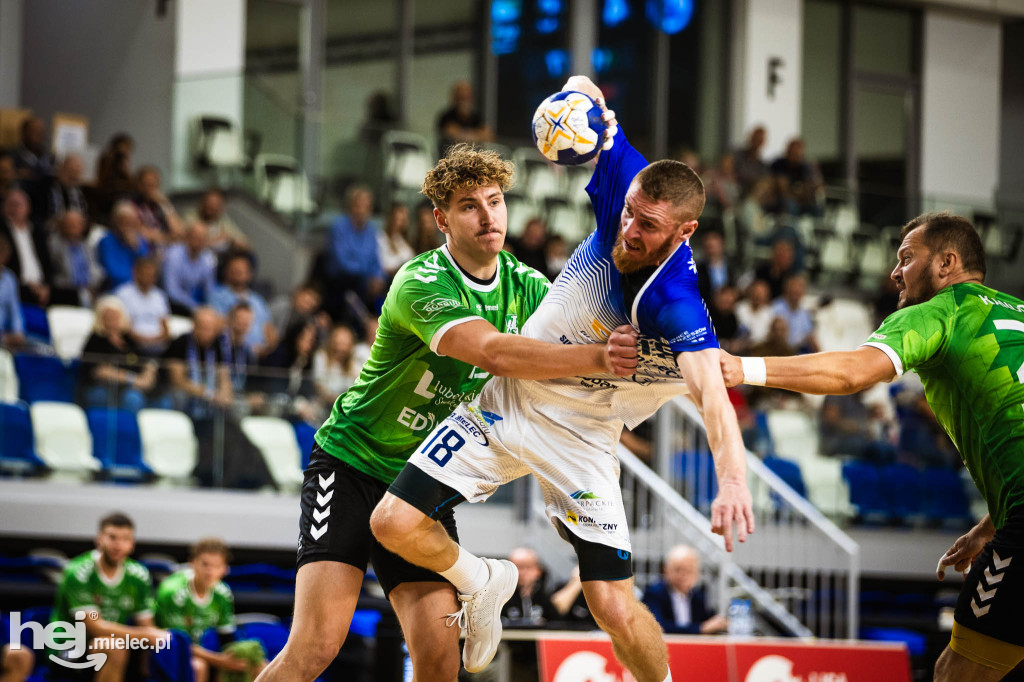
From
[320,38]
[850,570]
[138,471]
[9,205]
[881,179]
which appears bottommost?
[850,570]

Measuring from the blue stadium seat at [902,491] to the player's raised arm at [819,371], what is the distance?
271 inches

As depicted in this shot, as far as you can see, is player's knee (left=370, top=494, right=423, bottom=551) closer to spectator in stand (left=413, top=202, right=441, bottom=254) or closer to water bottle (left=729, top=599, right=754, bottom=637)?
water bottle (left=729, top=599, right=754, bottom=637)

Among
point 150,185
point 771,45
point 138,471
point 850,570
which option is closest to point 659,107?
point 771,45

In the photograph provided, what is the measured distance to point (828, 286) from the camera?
47.1ft

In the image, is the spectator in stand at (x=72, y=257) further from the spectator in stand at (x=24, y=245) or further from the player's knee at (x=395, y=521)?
the player's knee at (x=395, y=521)

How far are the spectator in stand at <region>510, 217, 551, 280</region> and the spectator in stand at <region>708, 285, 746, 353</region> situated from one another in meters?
1.60

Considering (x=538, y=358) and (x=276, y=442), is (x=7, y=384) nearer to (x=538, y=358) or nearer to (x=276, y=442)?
(x=276, y=442)

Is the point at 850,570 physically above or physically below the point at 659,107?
below

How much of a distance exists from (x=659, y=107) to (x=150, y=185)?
28.2 feet

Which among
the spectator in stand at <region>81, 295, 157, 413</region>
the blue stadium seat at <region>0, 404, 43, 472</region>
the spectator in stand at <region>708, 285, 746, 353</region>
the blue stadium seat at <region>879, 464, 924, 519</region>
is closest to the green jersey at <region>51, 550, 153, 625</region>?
the blue stadium seat at <region>0, 404, 43, 472</region>

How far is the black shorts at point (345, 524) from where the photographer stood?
4363 mm

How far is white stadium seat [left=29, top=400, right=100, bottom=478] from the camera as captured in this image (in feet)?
27.2

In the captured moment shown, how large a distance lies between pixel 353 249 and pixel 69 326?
2758 mm

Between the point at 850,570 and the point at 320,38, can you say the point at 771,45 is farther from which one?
the point at 850,570
